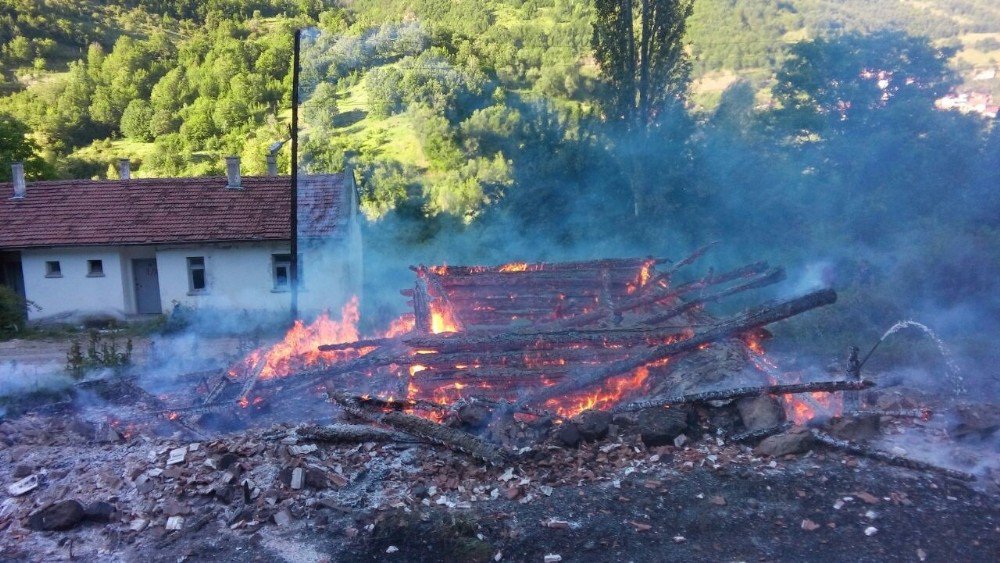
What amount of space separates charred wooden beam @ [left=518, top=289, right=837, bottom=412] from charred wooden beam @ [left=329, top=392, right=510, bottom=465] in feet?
3.78

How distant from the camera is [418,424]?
24.6ft

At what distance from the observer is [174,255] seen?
61.8 ft

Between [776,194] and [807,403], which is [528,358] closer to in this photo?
[807,403]

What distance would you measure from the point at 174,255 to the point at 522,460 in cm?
1565

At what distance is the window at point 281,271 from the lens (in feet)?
61.9

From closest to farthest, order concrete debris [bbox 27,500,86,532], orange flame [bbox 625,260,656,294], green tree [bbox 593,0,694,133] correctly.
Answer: concrete debris [bbox 27,500,86,532], orange flame [bbox 625,260,656,294], green tree [bbox 593,0,694,133]

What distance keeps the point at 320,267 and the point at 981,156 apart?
20.5 meters

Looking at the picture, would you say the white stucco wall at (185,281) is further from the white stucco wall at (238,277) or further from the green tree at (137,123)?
the green tree at (137,123)

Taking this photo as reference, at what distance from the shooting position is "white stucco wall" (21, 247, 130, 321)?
18.9 metres

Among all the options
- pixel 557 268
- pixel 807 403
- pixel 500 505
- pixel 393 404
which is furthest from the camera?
pixel 557 268

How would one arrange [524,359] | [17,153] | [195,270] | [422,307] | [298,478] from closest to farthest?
[298,478] → [524,359] → [422,307] → [195,270] → [17,153]

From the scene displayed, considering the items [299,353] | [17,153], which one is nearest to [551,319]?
[299,353]

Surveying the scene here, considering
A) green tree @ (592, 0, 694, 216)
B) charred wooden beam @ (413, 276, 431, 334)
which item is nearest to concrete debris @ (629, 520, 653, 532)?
charred wooden beam @ (413, 276, 431, 334)

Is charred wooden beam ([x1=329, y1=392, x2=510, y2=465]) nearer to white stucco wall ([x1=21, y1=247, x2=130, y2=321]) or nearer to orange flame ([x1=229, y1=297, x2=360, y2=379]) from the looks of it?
orange flame ([x1=229, y1=297, x2=360, y2=379])
